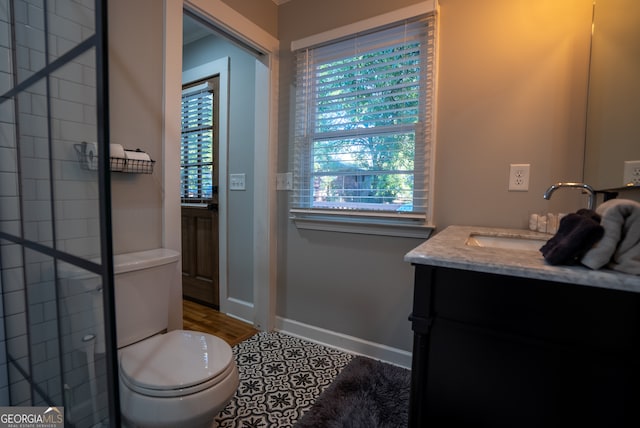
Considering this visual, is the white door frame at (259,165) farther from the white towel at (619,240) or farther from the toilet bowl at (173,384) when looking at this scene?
the white towel at (619,240)

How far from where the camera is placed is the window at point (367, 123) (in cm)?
168

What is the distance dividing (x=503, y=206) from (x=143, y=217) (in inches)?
71.8

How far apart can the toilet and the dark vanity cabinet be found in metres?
0.68

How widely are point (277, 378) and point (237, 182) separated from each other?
1.49m

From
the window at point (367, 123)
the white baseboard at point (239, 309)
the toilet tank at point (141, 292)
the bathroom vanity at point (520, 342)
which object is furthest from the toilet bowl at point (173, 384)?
the white baseboard at point (239, 309)

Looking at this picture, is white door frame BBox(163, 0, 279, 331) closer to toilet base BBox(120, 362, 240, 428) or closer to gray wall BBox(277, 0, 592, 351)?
gray wall BBox(277, 0, 592, 351)

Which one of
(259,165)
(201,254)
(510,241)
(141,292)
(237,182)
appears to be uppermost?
(259,165)

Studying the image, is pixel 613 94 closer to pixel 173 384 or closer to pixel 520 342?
pixel 520 342

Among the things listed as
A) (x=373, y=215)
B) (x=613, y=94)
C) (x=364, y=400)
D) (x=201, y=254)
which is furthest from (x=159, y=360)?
(x=613, y=94)

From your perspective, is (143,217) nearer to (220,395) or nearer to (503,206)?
(220,395)

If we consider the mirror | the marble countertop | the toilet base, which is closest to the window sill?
the marble countertop

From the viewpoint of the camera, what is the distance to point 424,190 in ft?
5.51

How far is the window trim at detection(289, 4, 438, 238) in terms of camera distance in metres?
1.65

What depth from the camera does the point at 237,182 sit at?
2.41 metres
